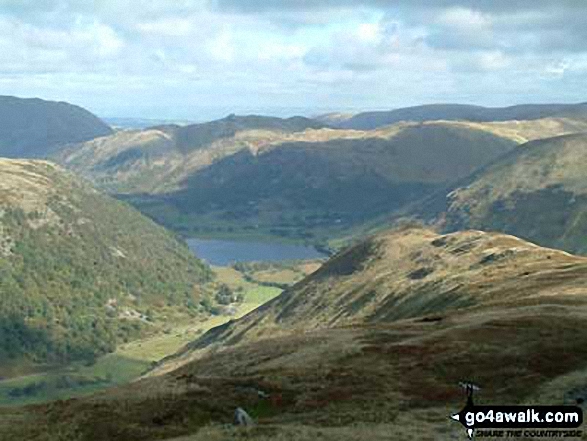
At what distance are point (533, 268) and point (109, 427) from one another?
5752 inches

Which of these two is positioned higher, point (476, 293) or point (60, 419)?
point (60, 419)

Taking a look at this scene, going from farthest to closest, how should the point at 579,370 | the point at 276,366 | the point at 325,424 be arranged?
the point at 276,366 < the point at 579,370 < the point at 325,424

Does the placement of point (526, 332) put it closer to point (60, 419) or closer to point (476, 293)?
point (60, 419)

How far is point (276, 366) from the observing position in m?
82.1

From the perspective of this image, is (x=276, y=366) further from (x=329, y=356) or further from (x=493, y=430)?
(x=493, y=430)

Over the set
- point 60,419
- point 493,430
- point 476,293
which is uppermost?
point 493,430

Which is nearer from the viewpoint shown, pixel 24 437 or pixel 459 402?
pixel 24 437

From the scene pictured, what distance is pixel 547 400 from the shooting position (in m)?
61.1

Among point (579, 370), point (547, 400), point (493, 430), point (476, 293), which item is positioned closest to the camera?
point (493, 430)

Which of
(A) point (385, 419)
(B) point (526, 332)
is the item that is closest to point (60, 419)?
(A) point (385, 419)

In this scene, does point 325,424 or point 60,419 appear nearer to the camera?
point 325,424

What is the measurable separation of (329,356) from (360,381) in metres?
13.2

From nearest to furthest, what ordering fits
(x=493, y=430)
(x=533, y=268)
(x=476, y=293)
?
(x=493, y=430), (x=476, y=293), (x=533, y=268)

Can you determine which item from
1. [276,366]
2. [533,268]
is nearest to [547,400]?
[276,366]
